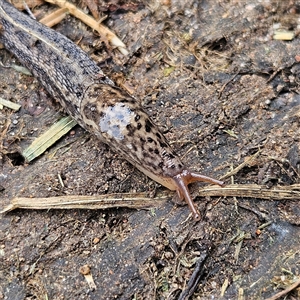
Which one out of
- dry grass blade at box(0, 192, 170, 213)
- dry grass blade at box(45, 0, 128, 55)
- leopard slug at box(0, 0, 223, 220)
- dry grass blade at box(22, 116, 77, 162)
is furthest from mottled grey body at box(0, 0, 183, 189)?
dry grass blade at box(45, 0, 128, 55)

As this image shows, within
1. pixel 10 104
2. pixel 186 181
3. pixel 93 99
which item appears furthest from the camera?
pixel 10 104

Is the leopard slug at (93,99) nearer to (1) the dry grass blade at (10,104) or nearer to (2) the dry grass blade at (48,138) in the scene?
(2) the dry grass blade at (48,138)

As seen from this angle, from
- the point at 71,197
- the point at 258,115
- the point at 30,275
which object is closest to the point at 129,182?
the point at 71,197

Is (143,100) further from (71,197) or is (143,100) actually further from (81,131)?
(71,197)

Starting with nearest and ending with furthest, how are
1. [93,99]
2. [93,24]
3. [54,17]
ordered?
1. [93,99]
2. [93,24]
3. [54,17]

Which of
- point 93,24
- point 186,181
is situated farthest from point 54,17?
point 186,181

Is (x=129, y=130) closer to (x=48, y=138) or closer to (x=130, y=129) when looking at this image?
(x=130, y=129)

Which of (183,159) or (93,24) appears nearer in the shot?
(183,159)

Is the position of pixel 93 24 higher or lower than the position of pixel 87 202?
higher

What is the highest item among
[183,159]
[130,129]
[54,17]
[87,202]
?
[54,17]
